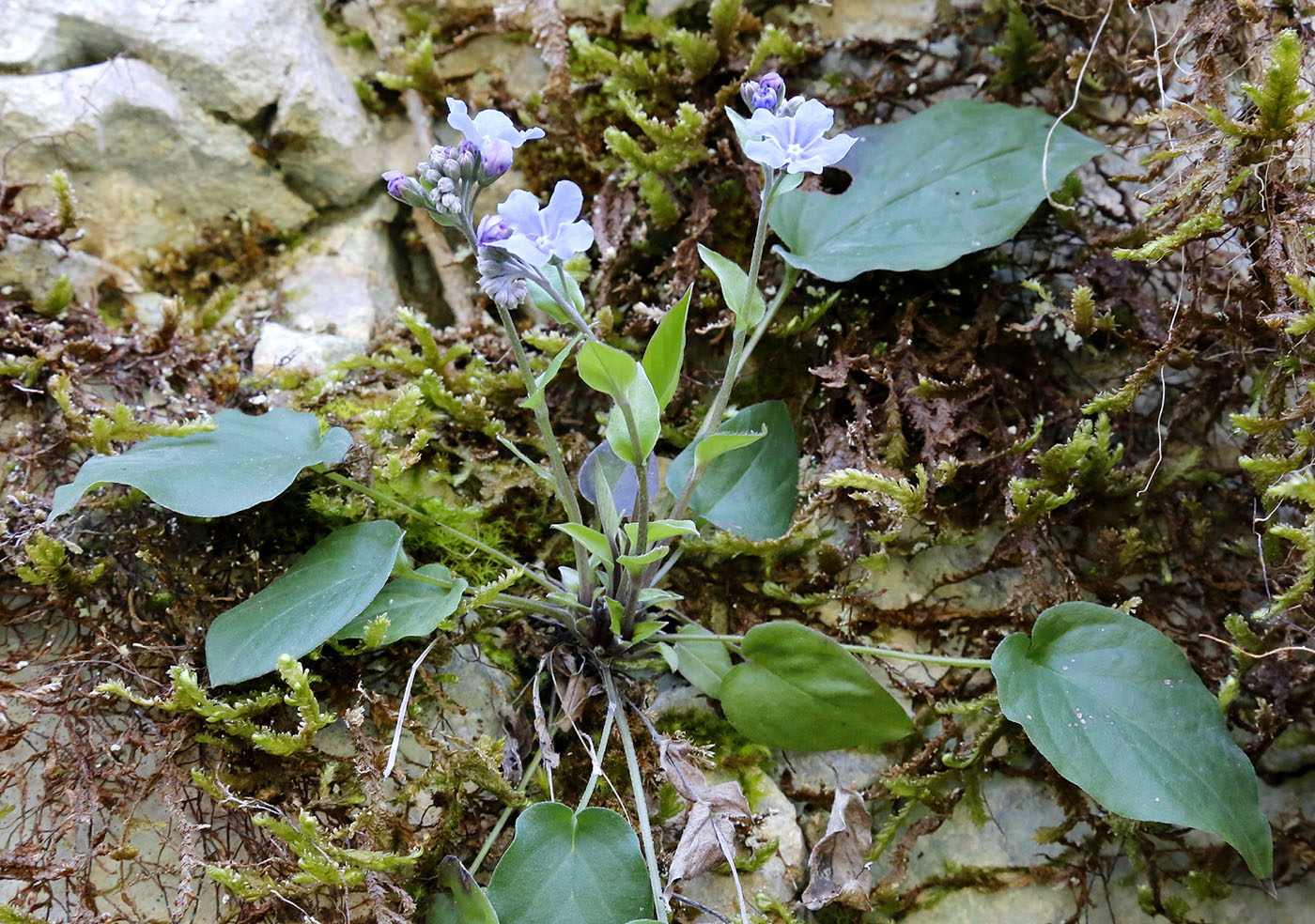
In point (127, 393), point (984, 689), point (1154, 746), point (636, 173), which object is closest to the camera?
point (1154, 746)

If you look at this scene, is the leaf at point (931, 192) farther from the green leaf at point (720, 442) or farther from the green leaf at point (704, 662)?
the green leaf at point (704, 662)

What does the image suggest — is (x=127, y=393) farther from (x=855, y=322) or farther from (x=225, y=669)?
(x=855, y=322)

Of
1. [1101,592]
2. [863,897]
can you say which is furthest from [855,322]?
[863,897]

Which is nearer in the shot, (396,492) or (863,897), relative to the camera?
(863,897)

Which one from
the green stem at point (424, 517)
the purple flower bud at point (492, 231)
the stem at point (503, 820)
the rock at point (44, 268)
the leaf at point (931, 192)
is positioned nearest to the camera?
the purple flower bud at point (492, 231)

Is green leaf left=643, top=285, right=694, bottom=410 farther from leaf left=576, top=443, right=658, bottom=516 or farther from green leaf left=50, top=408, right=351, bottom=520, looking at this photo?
green leaf left=50, top=408, right=351, bottom=520

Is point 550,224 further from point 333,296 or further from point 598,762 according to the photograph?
point 333,296

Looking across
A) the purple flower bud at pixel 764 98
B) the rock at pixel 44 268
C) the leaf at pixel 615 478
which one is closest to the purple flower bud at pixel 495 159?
the purple flower bud at pixel 764 98
